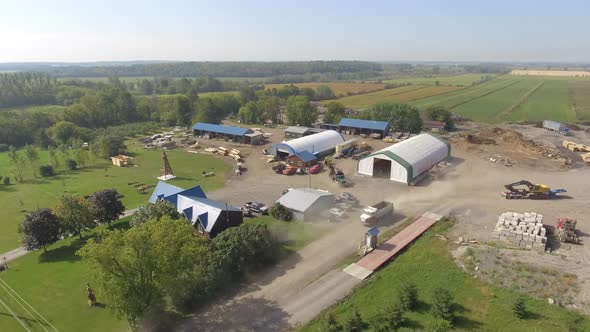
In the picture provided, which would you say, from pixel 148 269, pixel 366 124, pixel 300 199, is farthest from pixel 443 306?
pixel 366 124

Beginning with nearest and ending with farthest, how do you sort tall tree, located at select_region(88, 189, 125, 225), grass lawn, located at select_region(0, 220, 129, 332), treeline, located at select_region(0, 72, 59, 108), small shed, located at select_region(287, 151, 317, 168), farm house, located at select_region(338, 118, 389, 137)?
grass lawn, located at select_region(0, 220, 129, 332) < tall tree, located at select_region(88, 189, 125, 225) < small shed, located at select_region(287, 151, 317, 168) < farm house, located at select_region(338, 118, 389, 137) < treeline, located at select_region(0, 72, 59, 108)

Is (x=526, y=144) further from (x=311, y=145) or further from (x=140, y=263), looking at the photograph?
(x=140, y=263)

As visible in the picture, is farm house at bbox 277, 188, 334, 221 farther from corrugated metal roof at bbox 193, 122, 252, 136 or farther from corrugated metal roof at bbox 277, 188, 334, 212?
corrugated metal roof at bbox 193, 122, 252, 136

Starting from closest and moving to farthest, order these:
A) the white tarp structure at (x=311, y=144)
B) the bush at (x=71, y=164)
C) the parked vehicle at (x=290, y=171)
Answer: the parked vehicle at (x=290, y=171) < the white tarp structure at (x=311, y=144) < the bush at (x=71, y=164)

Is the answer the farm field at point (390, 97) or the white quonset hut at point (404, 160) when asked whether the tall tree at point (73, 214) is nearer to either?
the white quonset hut at point (404, 160)

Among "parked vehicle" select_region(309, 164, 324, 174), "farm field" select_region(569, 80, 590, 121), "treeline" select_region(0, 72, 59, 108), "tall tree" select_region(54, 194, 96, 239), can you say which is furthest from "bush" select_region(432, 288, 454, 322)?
"treeline" select_region(0, 72, 59, 108)

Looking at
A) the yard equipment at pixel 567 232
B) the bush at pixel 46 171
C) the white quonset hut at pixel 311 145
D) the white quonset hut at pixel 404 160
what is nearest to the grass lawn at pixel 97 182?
the bush at pixel 46 171
